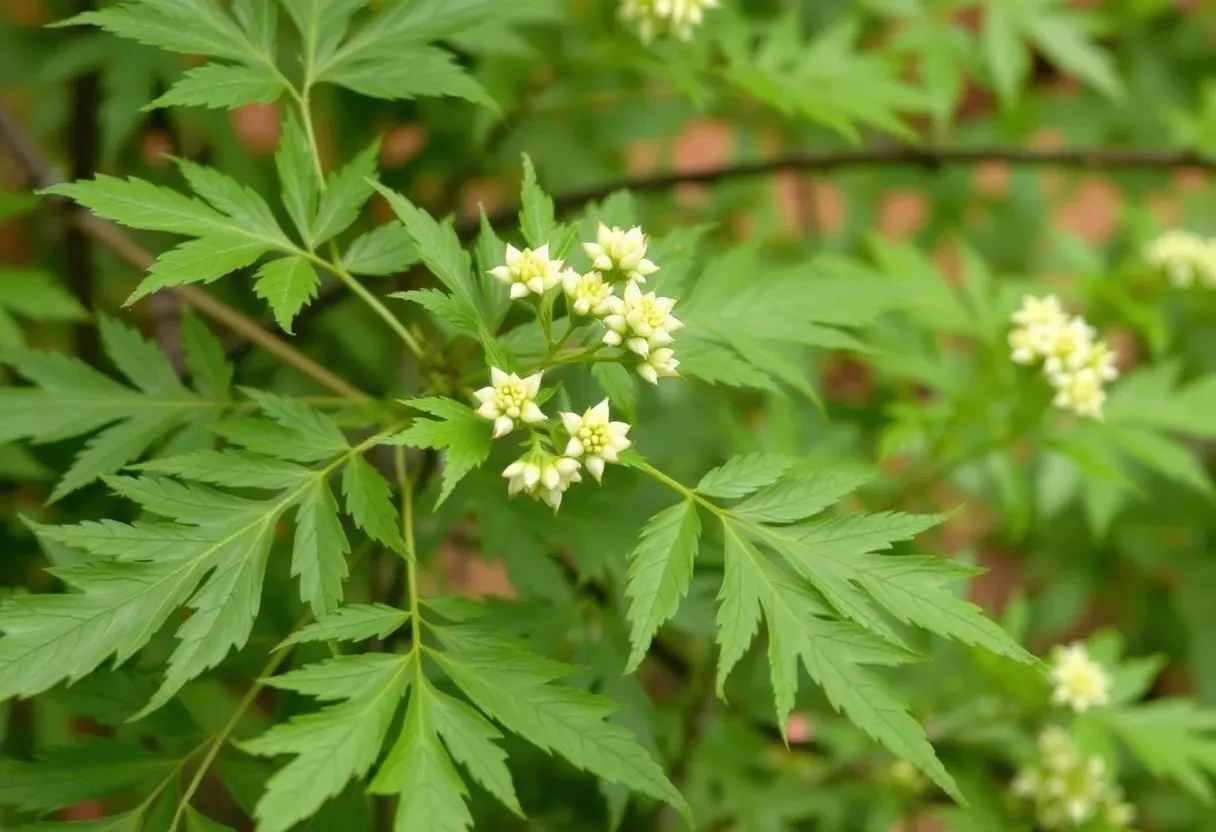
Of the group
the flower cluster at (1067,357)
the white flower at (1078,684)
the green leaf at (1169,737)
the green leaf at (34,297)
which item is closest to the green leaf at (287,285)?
the green leaf at (34,297)

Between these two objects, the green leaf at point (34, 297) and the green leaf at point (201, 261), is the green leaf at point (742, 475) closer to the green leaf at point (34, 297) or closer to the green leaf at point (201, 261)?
the green leaf at point (201, 261)

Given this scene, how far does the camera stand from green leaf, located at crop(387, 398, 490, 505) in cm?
76

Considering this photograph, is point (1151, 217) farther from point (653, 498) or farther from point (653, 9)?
point (653, 498)

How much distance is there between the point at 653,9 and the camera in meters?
1.21

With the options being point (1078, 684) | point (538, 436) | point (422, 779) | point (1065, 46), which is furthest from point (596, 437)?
point (1065, 46)

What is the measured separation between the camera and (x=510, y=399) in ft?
2.62

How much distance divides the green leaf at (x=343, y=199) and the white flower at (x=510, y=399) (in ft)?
0.74

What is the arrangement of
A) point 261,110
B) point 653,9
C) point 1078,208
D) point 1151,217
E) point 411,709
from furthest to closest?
point 1078,208
point 261,110
point 1151,217
point 653,9
point 411,709

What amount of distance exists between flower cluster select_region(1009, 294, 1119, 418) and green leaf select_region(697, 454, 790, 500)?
50 cm

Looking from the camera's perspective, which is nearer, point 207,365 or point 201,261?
point 201,261

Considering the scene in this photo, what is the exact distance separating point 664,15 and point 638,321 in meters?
0.54

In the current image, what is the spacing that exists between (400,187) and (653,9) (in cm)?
51

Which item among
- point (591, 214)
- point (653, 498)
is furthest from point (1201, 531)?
point (591, 214)

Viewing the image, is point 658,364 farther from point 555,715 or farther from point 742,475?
point 555,715
